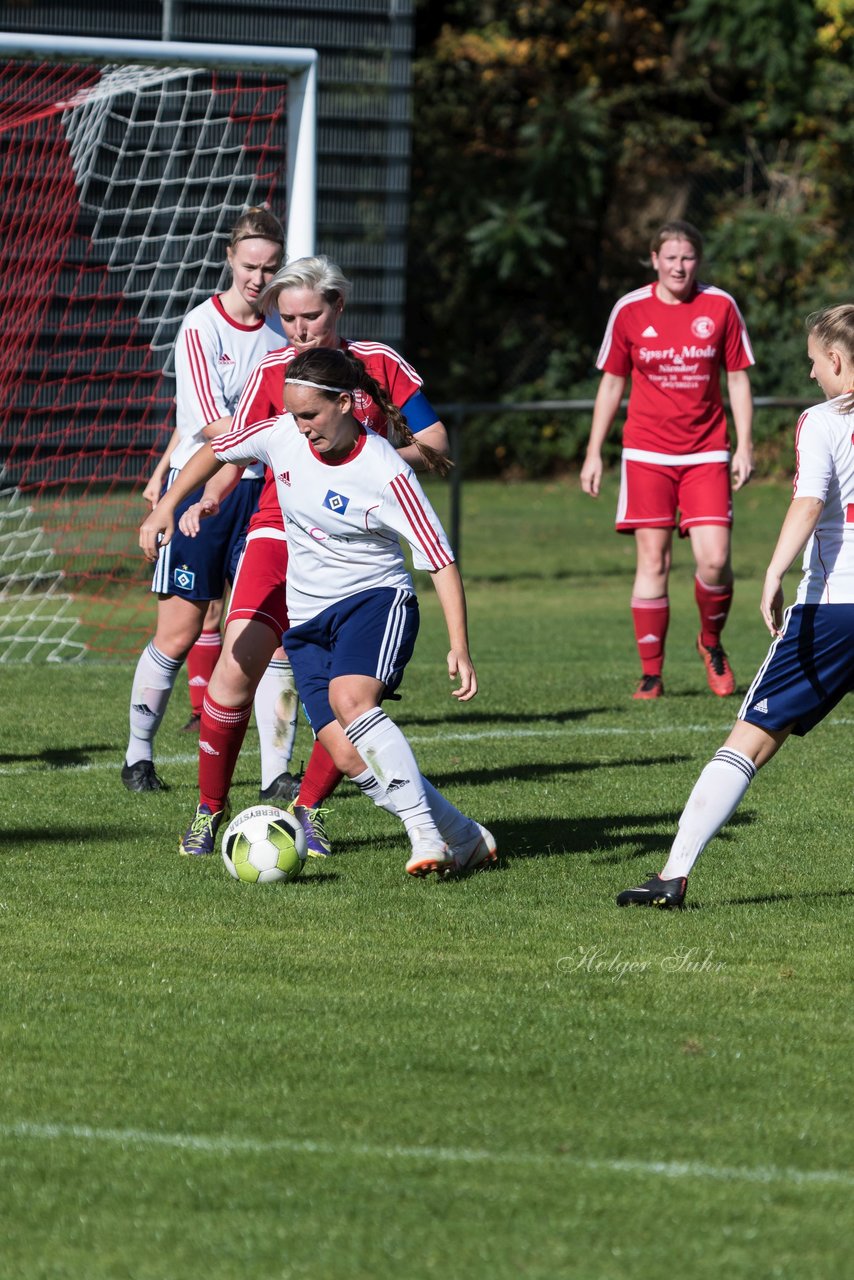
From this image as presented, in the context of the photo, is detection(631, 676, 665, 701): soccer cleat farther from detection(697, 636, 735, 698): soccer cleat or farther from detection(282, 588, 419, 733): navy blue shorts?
detection(282, 588, 419, 733): navy blue shorts

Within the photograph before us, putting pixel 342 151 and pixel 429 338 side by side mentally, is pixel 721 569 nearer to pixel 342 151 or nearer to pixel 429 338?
pixel 342 151

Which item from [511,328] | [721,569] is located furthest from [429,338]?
[721,569]

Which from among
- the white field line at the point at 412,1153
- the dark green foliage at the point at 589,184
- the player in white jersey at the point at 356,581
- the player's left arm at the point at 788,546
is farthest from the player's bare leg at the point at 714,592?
the dark green foliage at the point at 589,184

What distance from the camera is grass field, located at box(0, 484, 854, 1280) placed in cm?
304

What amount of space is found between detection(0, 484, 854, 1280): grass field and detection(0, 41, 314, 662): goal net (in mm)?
5066

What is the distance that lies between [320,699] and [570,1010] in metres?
1.73

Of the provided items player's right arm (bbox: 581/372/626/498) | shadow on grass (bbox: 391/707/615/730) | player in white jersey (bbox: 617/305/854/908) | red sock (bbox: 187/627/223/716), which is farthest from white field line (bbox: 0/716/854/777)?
player in white jersey (bbox: 617/305/854/908)

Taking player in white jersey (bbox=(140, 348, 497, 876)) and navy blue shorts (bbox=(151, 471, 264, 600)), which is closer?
player in white jersey (bbox=(140, 348, 497, 876))

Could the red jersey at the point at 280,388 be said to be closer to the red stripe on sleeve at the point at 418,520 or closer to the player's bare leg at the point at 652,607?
the red stripe on sleeve at the point at 418,520

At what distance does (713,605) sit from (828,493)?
4703 mm

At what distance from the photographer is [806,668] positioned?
5121 millimetres

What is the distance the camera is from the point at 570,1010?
14.1 ft

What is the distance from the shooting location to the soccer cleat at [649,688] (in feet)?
32.2

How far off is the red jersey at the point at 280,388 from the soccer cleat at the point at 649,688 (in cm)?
389
